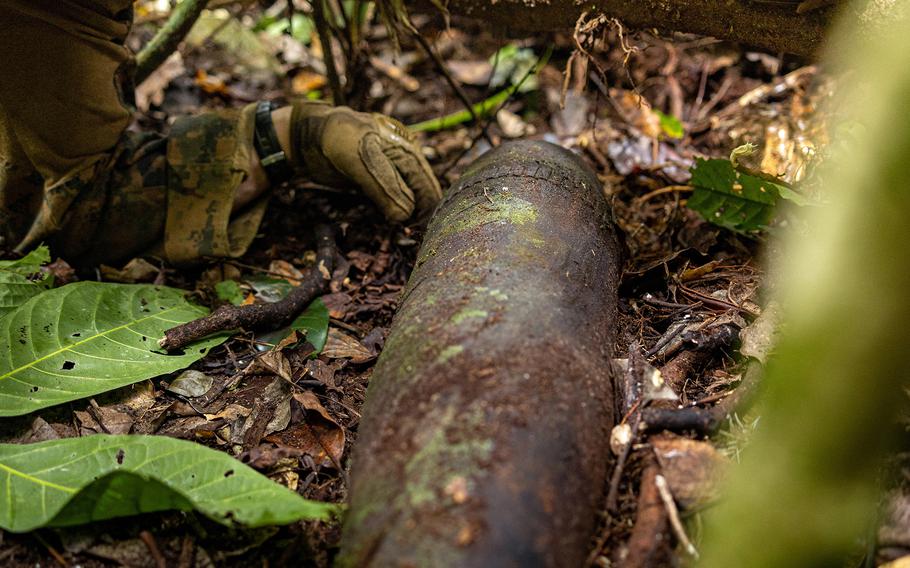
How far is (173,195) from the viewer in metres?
2.64

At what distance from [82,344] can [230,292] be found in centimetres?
62

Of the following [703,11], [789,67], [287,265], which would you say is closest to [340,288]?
[287,265]

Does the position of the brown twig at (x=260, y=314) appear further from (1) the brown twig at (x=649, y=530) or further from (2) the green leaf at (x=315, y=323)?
(1) the brown twig at (x=649, y=530)

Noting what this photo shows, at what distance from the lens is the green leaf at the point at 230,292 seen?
250 cm

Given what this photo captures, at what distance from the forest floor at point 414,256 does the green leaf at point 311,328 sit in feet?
0.18

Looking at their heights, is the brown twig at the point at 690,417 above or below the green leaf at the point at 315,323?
above

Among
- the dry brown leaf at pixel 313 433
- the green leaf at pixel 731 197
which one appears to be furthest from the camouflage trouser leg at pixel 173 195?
the green leaf at pixel 731 197

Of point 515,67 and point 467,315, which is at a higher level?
point 515,67

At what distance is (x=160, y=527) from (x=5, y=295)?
1142 mm

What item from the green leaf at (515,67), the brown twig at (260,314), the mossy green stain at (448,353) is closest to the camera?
the mossy green stain at (448,353)

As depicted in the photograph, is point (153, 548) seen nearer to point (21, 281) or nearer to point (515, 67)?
point (21, 281)

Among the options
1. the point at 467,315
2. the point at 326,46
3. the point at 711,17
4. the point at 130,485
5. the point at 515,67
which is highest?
the point at 711,17

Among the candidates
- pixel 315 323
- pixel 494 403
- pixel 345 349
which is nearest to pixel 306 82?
pixel 315 323

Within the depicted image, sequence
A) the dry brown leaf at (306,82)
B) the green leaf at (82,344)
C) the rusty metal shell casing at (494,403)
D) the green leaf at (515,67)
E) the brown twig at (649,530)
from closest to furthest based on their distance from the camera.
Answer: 1. the rusty metal shell casing at (494,403)
2. the brown twig at (649,530)
3. the green leaf at (82,344)
4. the green leaf at (515,67)
5. the dry brown leaf at (306,82)
